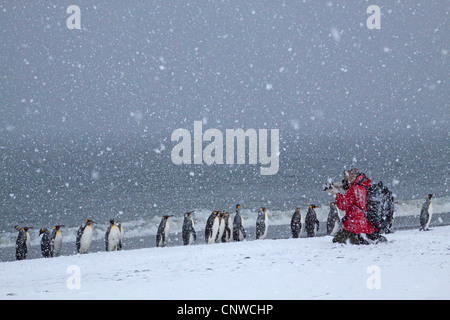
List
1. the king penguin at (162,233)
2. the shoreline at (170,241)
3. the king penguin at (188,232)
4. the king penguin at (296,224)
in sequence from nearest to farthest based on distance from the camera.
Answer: the king penguin at (188,232) < the king penguin at (162,233) < the king penguin at (296,224) < the shoreline at (170,241)

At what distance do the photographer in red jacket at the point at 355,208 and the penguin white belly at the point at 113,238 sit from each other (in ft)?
26.1

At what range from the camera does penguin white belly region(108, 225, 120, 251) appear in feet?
44.6

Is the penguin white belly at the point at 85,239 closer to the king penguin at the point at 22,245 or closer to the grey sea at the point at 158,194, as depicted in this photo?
the king penguin at the point at 22,245

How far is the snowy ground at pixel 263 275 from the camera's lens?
471 cm

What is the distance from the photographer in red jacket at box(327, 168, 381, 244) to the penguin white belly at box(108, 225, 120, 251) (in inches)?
313

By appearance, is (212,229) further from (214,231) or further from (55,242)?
(55,242)

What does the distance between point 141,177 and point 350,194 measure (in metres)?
49.9

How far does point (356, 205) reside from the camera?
683cm

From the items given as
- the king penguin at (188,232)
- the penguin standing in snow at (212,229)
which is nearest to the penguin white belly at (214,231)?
the penguin standing in snow at (212,229)

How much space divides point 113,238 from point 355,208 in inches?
331

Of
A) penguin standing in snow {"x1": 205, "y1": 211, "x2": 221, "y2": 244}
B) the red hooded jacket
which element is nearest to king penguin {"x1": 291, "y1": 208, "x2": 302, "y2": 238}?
penguin standing in snow {"x1": 205, "y1": 211, "x2": 221, "y2": 244}
